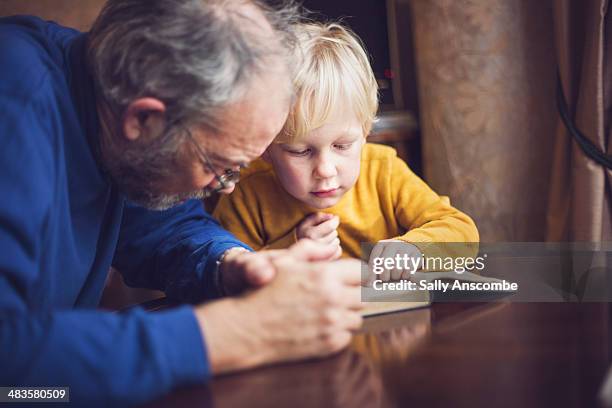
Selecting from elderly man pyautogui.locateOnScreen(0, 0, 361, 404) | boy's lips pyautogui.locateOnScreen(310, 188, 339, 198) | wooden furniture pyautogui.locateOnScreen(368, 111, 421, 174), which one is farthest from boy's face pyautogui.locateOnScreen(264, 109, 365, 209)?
wooden furniture pyautogui.locateOnScreen(368, 111, 421, 174)

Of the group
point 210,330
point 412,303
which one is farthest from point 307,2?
point 210,330

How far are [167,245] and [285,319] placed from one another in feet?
1.87

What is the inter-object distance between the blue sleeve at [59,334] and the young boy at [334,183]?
0.53 metres

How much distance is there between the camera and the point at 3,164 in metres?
0.79

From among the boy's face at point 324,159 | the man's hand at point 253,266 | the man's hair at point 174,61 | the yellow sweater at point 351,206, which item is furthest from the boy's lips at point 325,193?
the man's hair at point 174,61

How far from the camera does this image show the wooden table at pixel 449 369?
66cm

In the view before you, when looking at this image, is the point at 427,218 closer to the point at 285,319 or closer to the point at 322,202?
the point at 322,202

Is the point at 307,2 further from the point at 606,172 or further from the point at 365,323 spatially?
the point at 365,323

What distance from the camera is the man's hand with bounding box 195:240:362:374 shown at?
746mm

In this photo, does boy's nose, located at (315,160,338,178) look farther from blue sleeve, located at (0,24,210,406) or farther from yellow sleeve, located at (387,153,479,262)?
blue sleeve, located at (0,24,210,406)

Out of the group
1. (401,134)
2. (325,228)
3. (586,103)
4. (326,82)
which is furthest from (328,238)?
(586,103)

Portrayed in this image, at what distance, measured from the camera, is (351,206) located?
5.21 ft

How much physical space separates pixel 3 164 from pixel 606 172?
132 centimetres

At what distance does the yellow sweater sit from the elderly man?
36cm
